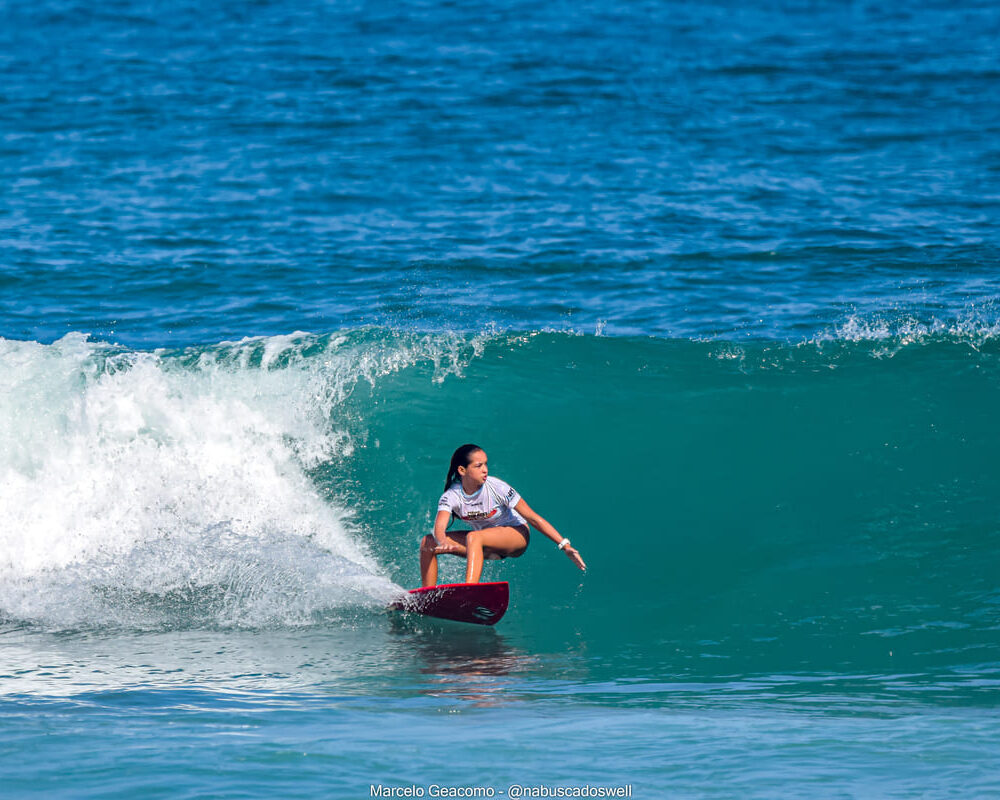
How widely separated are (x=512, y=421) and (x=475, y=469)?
325 centimetres

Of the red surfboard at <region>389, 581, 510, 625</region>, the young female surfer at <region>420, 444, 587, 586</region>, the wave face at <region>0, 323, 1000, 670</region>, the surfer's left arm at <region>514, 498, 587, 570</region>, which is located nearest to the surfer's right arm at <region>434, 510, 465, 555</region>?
the young female surfer at <region>420, 444, 587, 586</region>

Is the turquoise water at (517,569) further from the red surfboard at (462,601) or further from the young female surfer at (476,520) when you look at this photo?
the young female surfer at (476,520)

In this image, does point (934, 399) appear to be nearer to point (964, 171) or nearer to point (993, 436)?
point (993, 436)

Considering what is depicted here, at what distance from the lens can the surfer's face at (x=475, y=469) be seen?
7.34 m

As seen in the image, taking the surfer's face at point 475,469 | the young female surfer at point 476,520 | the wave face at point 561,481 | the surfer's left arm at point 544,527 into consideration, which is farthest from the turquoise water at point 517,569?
the surfer's face at point 475,469

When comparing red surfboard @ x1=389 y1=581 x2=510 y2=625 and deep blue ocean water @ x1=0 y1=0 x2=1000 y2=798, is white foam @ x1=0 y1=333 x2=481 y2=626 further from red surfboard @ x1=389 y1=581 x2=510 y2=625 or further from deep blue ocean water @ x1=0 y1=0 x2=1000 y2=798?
red surfboard @ x1=389 y1=581 x2=510 y2=625

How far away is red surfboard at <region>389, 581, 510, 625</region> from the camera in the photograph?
7.25 meters

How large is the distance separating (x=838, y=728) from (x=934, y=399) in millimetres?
6114

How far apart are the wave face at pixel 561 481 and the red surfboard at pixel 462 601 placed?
1.41 feet

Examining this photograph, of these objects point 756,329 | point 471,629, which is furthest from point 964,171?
point 471,629

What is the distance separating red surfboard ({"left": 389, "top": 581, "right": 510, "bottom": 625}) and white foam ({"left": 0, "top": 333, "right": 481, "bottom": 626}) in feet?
1.26

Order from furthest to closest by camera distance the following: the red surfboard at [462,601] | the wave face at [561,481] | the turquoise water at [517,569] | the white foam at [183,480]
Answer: the white foam at [183,480], the wave face at [561,481], the red surfboard at [462,601], the turquoise water at [517,569]

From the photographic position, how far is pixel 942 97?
68.8 feet

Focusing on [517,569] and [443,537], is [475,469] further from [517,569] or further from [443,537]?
[517,569]
